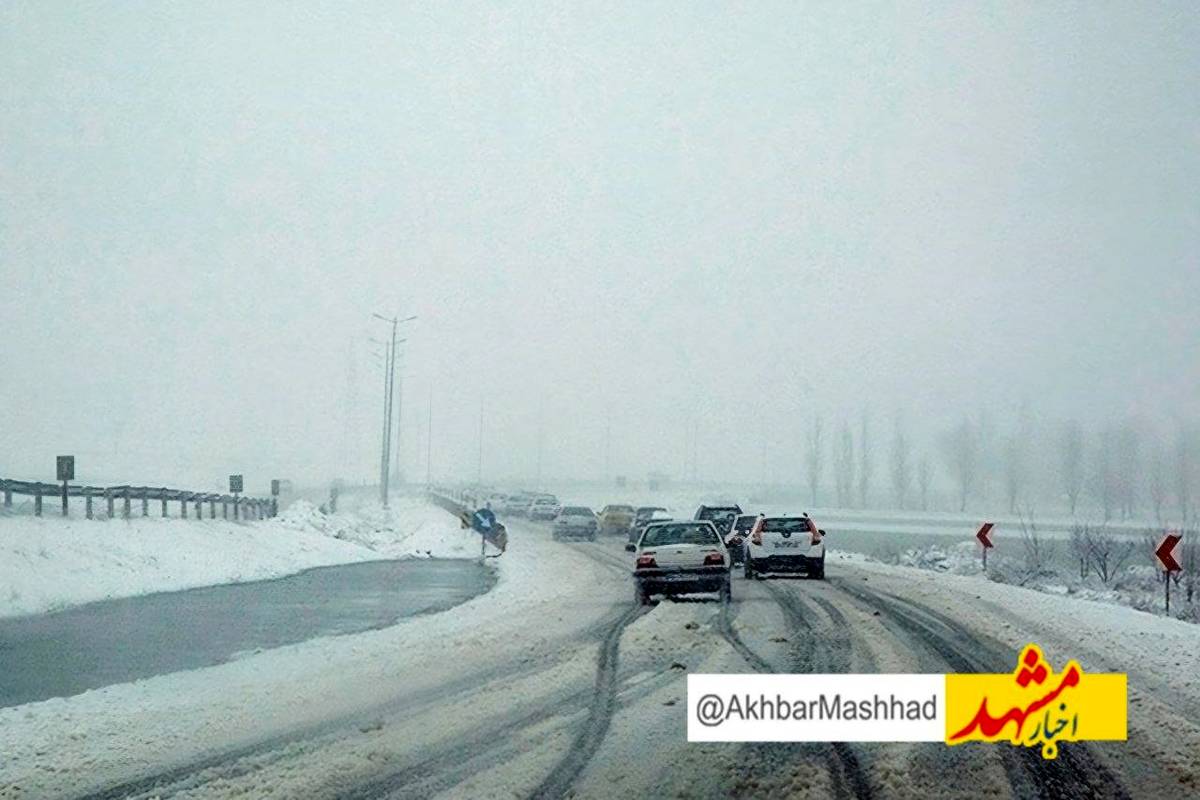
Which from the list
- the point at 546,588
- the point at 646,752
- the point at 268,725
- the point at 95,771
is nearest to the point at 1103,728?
the point at 646,752

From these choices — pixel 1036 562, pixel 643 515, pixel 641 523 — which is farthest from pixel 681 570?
pixel 643 515

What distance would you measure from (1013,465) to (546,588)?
7300cm

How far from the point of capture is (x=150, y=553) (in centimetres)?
2853

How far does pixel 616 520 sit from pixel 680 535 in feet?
138

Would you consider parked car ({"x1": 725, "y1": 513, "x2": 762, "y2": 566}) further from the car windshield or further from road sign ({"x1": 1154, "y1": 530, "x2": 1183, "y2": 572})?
road sign ({"x1": 1154, "y1": 530, "x2": 1183, "y2": 572})

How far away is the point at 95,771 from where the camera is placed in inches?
352

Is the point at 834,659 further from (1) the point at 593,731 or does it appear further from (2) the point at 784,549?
(2) the point at 784,549

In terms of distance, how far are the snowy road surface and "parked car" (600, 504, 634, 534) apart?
4526cm

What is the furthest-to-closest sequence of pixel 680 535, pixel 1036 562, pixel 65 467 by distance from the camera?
1. pixel 1036 562
2. pixel 65 467
3. pixel 680 535

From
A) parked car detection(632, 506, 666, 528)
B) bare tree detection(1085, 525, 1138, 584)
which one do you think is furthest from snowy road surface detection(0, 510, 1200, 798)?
parked car detection(632, 506, 666, 528)

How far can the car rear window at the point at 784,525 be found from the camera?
30022 mm

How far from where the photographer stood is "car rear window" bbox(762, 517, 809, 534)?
30.0 metres

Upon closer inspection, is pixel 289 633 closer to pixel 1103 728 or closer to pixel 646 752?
pixel 646 752

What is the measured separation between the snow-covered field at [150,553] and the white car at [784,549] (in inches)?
469
